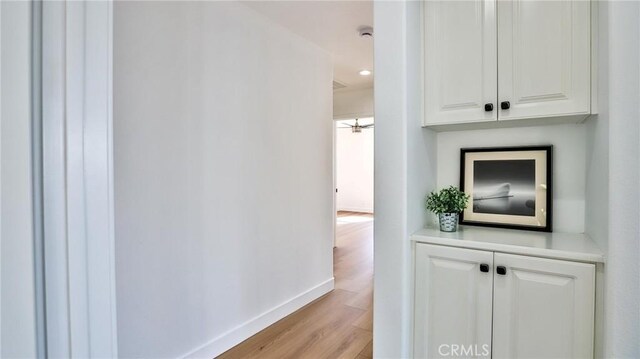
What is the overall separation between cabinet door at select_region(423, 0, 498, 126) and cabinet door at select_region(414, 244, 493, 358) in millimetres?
674

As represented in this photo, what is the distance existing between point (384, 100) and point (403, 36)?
0.30m

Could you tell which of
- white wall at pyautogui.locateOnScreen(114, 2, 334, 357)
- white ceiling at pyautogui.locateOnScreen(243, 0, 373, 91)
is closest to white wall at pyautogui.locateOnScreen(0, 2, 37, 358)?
white wall at pyautogui.locateOnScreen(114, 2, 334, 357)

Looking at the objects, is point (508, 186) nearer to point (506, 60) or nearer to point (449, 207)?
point (449, 207)

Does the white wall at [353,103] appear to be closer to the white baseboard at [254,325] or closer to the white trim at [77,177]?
the white baseboard at [254,325]

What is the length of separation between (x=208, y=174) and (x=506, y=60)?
5.93 ft

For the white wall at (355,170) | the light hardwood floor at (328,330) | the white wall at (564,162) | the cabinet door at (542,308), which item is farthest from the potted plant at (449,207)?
the white wall at (355,170)

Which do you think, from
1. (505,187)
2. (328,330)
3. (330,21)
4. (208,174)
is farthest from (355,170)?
(505,187)

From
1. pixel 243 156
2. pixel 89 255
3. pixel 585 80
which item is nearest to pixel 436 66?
pixel 585 80

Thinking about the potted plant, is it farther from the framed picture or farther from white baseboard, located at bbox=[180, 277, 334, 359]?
white baseboard, located at bbox=[180, 277, 334, 359]

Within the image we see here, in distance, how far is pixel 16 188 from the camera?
518 millimetres

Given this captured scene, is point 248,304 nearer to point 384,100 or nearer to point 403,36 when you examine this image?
point 384,100

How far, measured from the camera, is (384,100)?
1.54 m

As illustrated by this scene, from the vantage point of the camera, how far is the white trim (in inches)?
22.0

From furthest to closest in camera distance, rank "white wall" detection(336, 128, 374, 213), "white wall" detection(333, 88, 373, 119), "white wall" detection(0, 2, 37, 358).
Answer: "white wall" detection(336, 128, 374, 213) < "white wall" detection(333, 88, 373, 119) < "white wall" detection(0, 2, 37, 358)
